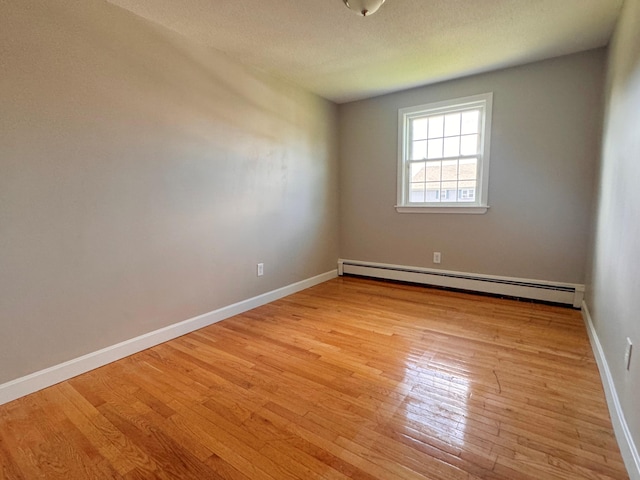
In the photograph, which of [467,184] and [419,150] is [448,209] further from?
[419,150]

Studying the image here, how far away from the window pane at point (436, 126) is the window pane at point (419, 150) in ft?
0.41

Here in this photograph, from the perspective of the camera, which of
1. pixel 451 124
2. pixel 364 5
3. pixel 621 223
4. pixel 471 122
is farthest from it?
pixel 451 124

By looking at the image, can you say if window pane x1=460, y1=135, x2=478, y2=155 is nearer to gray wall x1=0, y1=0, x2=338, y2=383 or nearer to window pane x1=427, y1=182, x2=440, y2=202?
window pane x1=427, y1=182, x2=440, y2=202

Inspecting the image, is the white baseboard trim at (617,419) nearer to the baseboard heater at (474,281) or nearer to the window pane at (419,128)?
the baseboard heater at (474,281)

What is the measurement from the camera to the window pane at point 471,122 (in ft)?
11.2

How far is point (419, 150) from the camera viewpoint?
151 inches

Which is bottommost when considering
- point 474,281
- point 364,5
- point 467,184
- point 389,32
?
point 474,281

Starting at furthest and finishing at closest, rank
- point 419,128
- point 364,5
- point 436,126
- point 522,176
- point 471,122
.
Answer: point 419,128 → point 436,126 → point 471,122 → point 522,176 → point 364,5

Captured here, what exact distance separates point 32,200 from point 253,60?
206cm

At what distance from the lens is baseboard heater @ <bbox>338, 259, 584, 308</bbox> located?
120 inches

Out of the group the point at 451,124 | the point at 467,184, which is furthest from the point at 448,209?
the point at 451,124

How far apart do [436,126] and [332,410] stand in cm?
332

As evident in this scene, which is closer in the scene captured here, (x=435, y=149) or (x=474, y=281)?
(x=474, y=281)

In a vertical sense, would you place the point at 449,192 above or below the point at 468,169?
below
